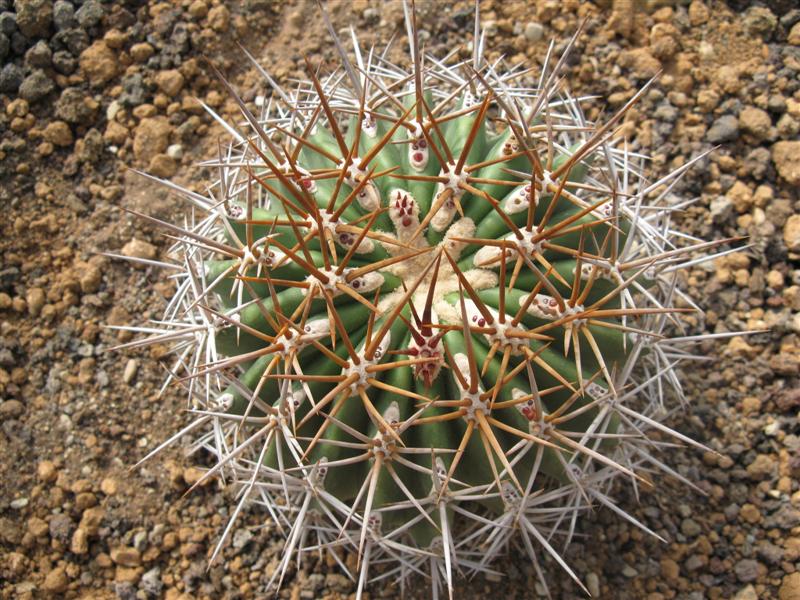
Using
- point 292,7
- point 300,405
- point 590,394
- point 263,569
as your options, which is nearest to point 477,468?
point 590,394

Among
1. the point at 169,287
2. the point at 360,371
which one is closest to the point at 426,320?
the point at 360,371

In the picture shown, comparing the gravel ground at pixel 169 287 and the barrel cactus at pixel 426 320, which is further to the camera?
the gravel ground at pixel 169 287

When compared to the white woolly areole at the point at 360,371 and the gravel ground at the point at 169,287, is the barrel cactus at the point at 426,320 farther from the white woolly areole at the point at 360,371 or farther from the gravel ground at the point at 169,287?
the gravel ground at the point at 169,287

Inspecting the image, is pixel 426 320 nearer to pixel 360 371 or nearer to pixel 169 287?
pixel 360 371

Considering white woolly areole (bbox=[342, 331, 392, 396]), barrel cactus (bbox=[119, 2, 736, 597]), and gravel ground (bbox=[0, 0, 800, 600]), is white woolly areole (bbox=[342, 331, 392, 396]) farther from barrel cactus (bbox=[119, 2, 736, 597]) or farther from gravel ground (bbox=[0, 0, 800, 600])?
gravel ground (bbox=[0, 0, 800, 600])

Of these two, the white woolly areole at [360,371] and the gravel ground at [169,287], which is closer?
the white woolly areole at [360,371]

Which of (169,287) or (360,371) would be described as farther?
(169,287)

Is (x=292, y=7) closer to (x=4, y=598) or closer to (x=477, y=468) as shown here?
(x=477, y=468)

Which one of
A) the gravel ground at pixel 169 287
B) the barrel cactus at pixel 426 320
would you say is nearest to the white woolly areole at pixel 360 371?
the barrel cactus at pixel 426 320
